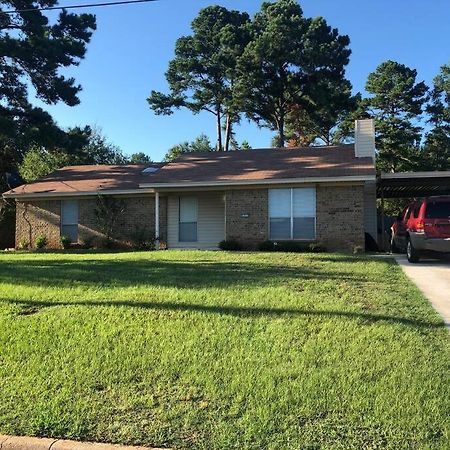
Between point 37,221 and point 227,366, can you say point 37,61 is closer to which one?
point 37,221

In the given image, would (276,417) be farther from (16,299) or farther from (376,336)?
(16,299)

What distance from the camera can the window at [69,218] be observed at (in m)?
22.2

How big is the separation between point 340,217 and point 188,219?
5810 mm

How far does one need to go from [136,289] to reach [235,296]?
1.70 meters

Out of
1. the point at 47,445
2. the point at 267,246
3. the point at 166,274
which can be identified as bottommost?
the point at 47,445

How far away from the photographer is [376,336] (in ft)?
20.4

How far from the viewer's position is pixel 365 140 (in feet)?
68.3

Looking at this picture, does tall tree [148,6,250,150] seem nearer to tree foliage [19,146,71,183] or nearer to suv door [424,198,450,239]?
tree foliage [19,146,71,183]

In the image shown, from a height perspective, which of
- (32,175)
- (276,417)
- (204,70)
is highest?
(204,70)

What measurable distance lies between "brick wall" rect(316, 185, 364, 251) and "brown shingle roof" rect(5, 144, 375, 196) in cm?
66

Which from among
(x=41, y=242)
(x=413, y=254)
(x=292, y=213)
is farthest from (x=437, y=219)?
(x=41, y=242)

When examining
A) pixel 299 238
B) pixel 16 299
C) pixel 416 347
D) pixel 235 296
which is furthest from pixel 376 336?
pixel 299 238

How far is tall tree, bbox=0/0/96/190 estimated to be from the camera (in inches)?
975

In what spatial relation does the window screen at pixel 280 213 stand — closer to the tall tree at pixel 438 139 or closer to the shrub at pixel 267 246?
the shrub at pixel 267 246
